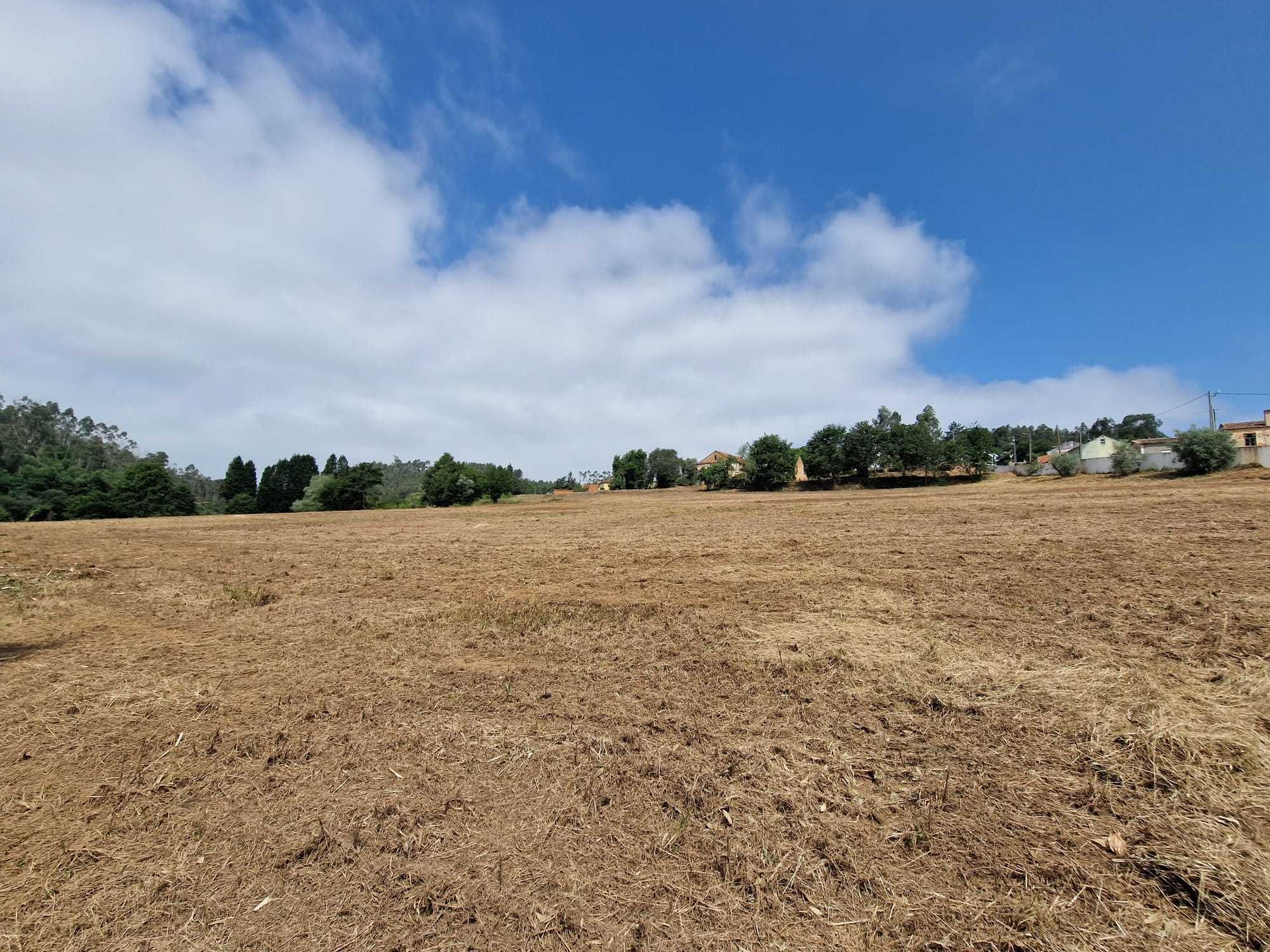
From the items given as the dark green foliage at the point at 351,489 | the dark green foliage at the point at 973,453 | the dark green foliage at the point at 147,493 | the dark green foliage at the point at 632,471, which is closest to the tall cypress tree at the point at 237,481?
the dark green foliage at the point at 147,493

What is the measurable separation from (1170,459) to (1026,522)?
42.4m

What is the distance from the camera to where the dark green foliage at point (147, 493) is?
57594 mm

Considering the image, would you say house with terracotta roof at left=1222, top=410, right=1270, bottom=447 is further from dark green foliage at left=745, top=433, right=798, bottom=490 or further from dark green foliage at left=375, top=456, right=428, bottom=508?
dark green foliage at left=375, top=456, right=428, bottom=508

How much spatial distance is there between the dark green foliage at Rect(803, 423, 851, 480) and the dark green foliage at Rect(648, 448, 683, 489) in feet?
135

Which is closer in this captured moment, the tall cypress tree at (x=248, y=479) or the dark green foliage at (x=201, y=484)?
the tall cypress tree at (x=248, y=479)

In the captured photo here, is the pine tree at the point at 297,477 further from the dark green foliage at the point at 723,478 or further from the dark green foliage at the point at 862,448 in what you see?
the dark green foliage at the point at 862,448

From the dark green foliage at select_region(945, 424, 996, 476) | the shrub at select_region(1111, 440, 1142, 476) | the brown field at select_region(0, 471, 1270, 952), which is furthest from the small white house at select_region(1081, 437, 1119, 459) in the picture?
the brown field at select_region(0, 471, 1270, 952)

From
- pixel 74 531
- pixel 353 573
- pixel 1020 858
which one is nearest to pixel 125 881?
pixel 1020 858

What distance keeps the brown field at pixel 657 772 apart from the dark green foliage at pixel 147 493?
70.4 meters

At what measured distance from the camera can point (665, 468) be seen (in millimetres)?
111188

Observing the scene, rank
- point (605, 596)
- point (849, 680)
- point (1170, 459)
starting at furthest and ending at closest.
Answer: point (1170, 459) → point (605, 596) → point (849, 680)

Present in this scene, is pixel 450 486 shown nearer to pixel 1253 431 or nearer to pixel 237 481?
pixel 237 481

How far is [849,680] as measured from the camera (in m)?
4.19

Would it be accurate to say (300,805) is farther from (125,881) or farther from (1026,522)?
(1026,522)
